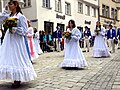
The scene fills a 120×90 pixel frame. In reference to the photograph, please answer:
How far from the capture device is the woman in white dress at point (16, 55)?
6676mm

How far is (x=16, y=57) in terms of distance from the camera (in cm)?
680

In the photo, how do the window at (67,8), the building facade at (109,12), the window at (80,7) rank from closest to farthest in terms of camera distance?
the window at (67,8)
the window at (80,7)
the building facade at (109,12)

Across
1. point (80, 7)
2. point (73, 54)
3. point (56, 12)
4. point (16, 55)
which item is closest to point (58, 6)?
point (56, 12)

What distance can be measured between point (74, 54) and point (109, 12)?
42417 mm

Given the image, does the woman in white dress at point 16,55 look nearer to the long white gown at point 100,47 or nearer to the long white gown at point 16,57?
the long white gown at point 16,57

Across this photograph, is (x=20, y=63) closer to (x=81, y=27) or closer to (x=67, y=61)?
(x=67, y=61)

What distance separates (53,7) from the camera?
29.1 m

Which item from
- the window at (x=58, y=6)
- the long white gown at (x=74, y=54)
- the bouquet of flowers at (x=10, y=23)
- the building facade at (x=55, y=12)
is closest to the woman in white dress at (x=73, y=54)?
the long white gown at (x=74, y=54)

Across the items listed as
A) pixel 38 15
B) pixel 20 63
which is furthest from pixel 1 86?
pixel 38 15

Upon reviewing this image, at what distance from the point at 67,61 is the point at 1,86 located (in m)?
3.66

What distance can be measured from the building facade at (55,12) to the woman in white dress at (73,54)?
15804 mm

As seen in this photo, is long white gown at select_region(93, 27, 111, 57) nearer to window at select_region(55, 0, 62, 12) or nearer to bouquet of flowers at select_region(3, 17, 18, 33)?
bouquet of flowers at select_region(3, 17, 18, 33)

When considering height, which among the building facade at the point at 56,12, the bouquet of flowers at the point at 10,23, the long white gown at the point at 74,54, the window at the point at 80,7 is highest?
the window at the point at 80,7

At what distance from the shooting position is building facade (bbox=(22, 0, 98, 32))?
26511mm
